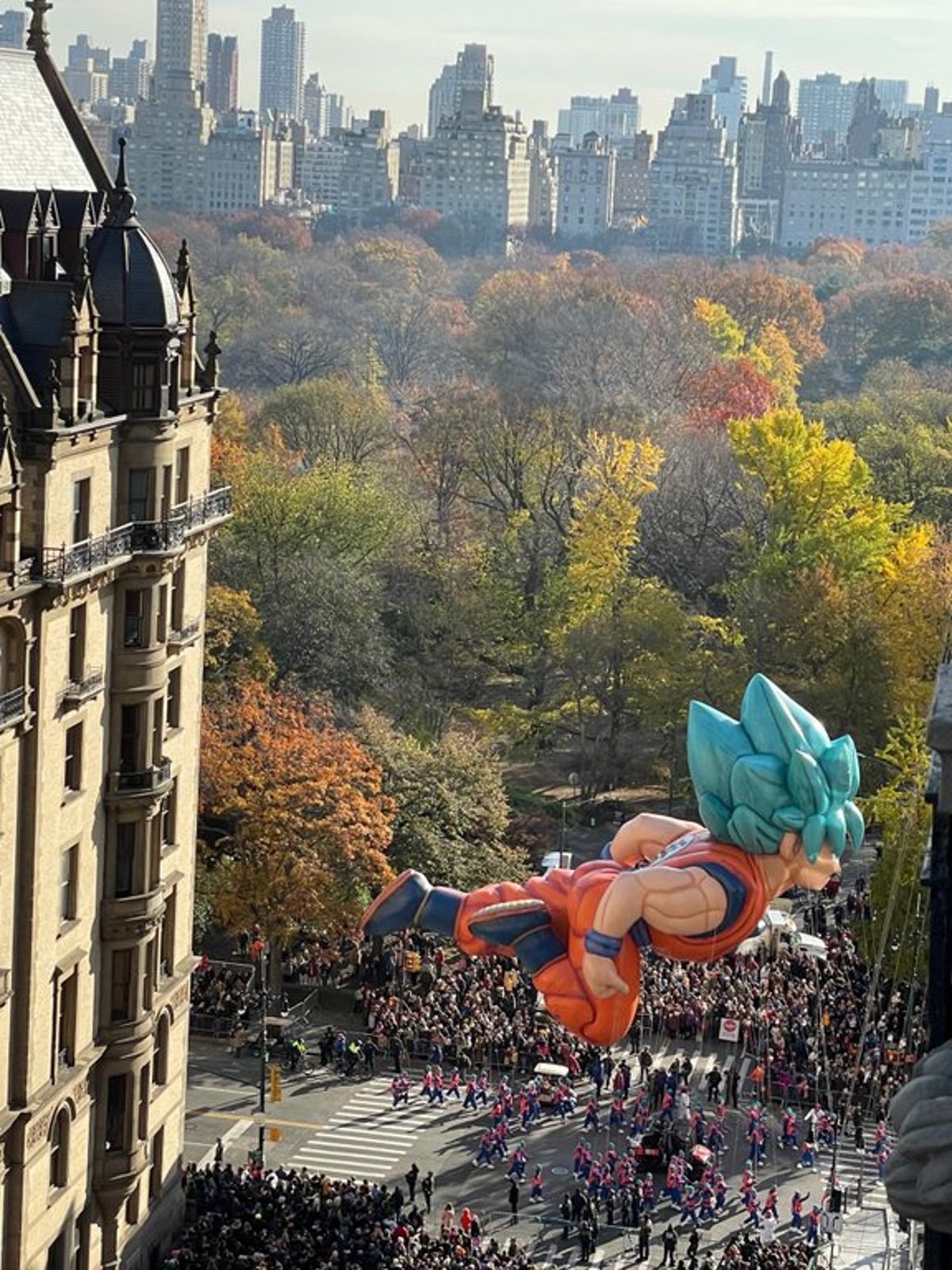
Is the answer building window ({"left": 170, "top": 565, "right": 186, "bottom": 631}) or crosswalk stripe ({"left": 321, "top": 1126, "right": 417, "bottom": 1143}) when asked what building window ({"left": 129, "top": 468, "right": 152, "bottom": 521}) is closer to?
building window ({"left": 170, "top": 565, "right": 186, "bottom": 631})

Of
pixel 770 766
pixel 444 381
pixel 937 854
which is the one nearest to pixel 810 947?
pixel 770 766

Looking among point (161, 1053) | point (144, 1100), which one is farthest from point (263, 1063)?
point (144, 1100)

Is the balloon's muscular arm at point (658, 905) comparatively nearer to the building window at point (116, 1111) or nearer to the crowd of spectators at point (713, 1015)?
the building window at point (116, 1111)

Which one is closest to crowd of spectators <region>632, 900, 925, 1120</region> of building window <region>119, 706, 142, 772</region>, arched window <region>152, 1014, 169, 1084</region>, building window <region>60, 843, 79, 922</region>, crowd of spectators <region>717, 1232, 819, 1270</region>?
crowd of spectators <region>717, 1232, 819, 1270</region>

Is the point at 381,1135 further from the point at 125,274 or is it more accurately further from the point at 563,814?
the point at 563,814

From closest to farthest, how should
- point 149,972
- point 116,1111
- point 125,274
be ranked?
point 125,274, point 116,1111, point 149,972

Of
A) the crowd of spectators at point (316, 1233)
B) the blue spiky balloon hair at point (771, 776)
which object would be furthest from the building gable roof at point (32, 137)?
the crowd of spectators at point (316, 1233)
